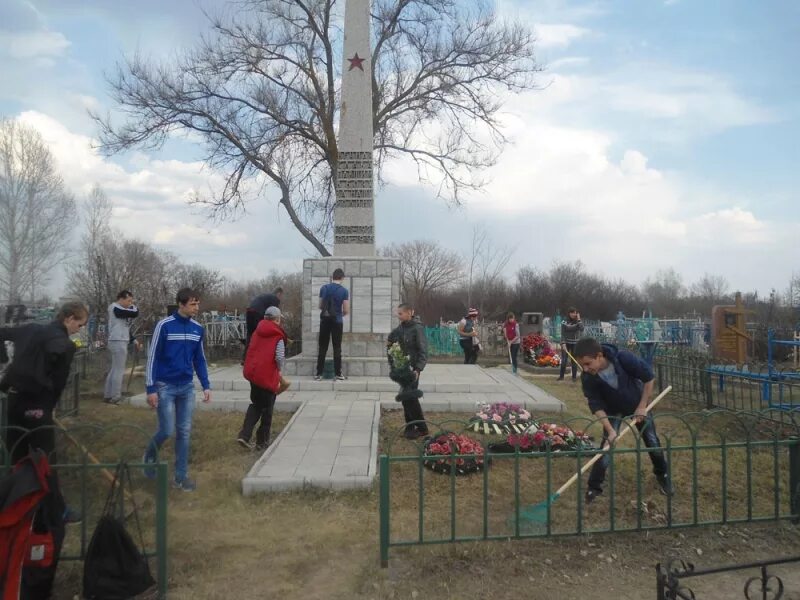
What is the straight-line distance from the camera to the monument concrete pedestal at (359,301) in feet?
34.7

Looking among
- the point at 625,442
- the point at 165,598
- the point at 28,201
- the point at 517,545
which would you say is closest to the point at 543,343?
the point at 625,442

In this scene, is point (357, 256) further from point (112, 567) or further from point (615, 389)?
point (112, 567)

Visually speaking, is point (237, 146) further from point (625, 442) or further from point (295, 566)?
point (295, 566)

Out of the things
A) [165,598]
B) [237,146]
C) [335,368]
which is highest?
[237,146]

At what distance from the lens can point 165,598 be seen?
126 inches

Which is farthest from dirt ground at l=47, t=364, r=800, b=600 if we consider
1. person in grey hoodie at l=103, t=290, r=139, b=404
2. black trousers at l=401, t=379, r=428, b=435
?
person in grey hoodie at l=103, t=290, r=139, b=404

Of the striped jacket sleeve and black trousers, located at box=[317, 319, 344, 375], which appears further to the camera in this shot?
black trousers, located at box=[317, 319, 344, 375]

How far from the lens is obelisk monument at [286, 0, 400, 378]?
10.5 m

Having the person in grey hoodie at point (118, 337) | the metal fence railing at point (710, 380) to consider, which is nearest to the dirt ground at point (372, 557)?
the person in grey hoodie at point (118, 337)

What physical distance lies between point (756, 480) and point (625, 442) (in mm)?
1249

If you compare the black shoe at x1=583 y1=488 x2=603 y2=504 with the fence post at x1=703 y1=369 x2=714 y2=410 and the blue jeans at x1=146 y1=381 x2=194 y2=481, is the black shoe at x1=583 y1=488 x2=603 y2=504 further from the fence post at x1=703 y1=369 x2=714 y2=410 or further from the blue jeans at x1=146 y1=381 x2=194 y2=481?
the fence post at x1=703 y1=369 x2=714 y2=410

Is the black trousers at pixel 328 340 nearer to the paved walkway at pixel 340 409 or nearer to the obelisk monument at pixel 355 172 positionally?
the paved walkway at pixel 340 409

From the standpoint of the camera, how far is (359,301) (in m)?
10.6

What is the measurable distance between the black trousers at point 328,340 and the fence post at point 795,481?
6.07m
